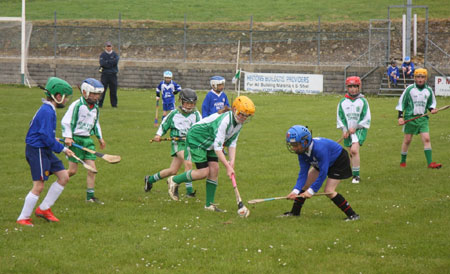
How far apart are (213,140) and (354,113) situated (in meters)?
3.91

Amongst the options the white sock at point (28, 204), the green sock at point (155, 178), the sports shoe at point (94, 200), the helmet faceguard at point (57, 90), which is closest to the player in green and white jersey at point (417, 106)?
the green sock at point (155, 178)

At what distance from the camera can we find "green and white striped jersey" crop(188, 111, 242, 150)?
9266 millimetres

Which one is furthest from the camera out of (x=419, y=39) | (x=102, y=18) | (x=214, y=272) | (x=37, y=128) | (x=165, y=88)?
(x=102, y=18)

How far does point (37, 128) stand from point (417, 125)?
831 centimetres

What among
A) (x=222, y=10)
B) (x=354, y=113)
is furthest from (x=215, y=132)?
(x=222, y=10)

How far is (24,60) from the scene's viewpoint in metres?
32.7

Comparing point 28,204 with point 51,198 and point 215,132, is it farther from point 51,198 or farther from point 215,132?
point 215,132

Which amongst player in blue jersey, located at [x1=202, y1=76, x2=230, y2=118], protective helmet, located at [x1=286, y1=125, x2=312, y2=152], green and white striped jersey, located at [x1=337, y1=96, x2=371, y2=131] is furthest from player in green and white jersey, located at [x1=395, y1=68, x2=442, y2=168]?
protective helmet, located at [x1=286, y1=125, x2=312, y2=152]

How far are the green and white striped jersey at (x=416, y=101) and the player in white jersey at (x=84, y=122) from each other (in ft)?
22.2

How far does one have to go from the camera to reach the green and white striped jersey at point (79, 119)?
32.7 feet

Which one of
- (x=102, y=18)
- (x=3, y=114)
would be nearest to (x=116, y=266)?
(x=3, y=114)

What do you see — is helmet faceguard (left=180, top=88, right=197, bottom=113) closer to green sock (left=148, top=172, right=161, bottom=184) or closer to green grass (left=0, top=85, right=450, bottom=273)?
green sock (left=148, top=172, right=161, bottom=184)

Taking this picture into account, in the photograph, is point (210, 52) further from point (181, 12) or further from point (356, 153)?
point (356, 153)

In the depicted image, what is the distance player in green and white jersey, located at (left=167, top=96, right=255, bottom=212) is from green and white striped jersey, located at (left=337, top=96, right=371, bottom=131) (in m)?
3.57
